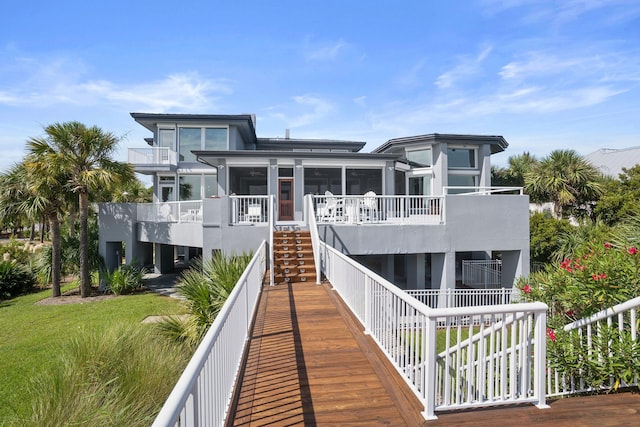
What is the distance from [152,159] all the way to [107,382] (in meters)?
17.7

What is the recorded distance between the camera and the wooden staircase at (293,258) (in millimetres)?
10029

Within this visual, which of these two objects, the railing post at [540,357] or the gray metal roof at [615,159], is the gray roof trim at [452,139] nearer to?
the railing post at [540,357]

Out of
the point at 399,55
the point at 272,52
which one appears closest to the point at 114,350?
the point at 272,52

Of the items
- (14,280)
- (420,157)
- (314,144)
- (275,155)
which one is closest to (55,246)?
(14,280)

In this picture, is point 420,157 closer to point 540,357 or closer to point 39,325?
point 540,357

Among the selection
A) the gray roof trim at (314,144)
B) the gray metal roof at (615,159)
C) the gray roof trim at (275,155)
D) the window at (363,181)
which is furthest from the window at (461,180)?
the gray metal roof at (615,159)

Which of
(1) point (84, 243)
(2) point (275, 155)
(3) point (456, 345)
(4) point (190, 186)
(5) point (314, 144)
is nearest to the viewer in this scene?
(3) point (456, 345)

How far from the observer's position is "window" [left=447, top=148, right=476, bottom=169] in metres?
21.2

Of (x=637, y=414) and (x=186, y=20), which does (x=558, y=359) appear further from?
(x=186, y=20)

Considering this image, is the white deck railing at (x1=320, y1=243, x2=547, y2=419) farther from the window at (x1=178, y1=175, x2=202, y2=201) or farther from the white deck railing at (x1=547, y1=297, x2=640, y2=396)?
the window at (x1=178, y1=175, x2=202, y2=201)

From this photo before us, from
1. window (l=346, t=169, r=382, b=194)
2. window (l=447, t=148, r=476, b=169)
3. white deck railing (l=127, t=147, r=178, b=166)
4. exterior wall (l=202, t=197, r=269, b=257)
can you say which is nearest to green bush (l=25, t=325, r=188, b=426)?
exterior wall (l=202, t=197, r=269, b=257)

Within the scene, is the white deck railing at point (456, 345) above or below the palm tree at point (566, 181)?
below

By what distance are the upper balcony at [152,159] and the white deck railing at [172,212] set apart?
2921mm

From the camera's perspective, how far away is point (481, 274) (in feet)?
54.6
